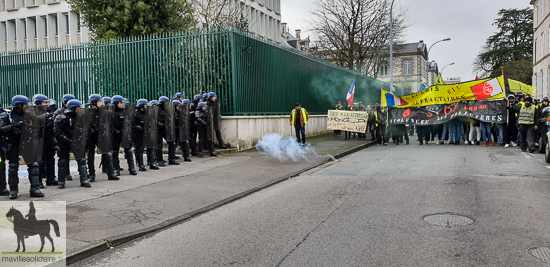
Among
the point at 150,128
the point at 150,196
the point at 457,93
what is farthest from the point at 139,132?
the point at 457,93

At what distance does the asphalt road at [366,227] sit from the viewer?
446 centimetres

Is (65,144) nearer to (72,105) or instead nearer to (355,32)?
(72,105)

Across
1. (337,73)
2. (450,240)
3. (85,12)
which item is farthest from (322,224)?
(337,73)

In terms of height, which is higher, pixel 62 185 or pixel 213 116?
pixel 213 116

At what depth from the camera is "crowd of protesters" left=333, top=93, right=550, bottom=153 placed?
13.9m

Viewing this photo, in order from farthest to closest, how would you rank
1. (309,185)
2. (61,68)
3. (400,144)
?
(400,144) → (61,68) → (309,185)

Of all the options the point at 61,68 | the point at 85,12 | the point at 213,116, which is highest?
the point at 85,12

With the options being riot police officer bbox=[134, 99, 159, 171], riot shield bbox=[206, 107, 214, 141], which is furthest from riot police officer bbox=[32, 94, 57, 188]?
riot shield bbox=[206, 107, 214, 141]

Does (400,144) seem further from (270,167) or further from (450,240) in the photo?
(450,240)

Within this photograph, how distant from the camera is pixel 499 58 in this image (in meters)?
56.3

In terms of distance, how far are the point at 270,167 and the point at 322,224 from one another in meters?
5.66

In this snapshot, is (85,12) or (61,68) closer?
(61,68)

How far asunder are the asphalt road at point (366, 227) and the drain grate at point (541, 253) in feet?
0.29

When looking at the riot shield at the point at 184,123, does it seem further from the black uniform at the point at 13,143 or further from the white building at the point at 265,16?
the white building at the point at 265,16
